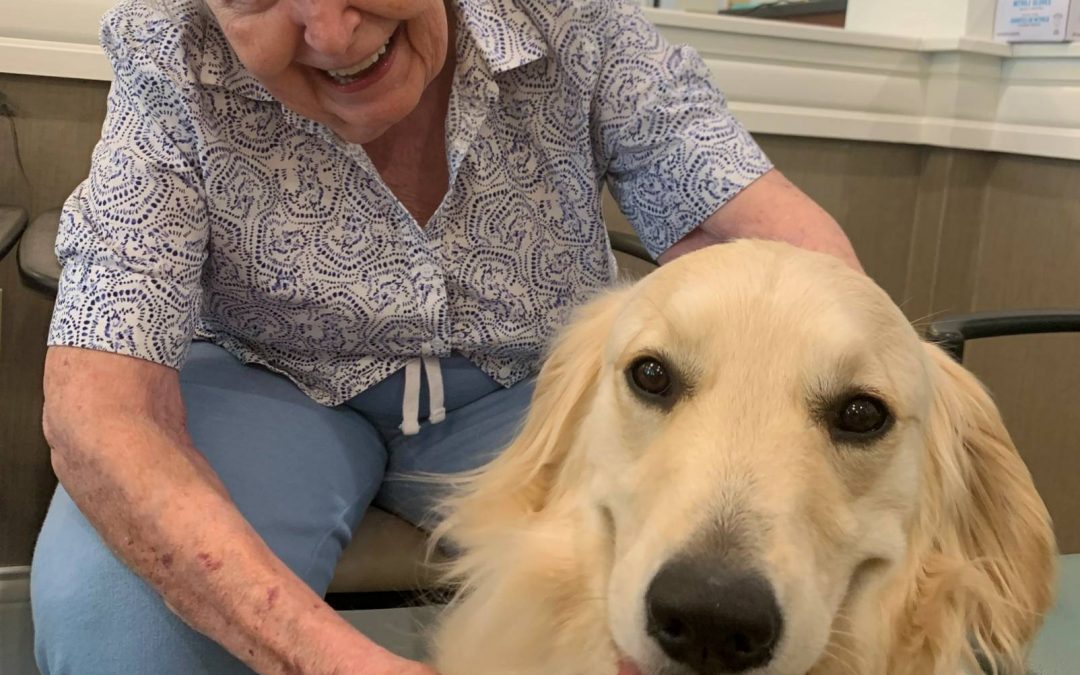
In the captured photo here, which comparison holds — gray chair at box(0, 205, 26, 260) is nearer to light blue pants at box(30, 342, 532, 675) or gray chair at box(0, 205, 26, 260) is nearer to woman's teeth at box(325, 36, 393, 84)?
light blue pants at box(30, 342, 532, 675)

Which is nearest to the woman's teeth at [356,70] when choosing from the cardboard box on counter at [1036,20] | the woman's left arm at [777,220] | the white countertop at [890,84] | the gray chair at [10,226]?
the woman's left arm at [777,220]

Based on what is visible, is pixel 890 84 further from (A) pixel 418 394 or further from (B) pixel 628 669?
(B) pixel 628 669

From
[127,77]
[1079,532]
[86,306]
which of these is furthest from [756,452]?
[1079,532]

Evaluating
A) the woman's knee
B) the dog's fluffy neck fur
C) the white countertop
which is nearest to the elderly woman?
the woman's knee

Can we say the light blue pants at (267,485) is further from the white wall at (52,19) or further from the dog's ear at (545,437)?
the white wall at (52,19)

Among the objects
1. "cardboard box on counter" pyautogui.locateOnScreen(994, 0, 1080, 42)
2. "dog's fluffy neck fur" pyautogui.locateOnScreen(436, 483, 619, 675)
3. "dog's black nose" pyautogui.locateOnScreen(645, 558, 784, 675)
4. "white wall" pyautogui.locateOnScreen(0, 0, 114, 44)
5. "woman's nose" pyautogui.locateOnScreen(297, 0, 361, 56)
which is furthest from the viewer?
"cardboard box on counter" pyautogui.locateOnScreen(994, 0, 1080, 42)

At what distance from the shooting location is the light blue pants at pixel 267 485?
1060mm

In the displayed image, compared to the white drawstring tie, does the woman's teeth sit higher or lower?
higher

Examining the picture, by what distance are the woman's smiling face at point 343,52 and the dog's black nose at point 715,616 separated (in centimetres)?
68

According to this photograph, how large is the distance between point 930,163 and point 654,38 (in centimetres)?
136

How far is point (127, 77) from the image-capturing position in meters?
1.20

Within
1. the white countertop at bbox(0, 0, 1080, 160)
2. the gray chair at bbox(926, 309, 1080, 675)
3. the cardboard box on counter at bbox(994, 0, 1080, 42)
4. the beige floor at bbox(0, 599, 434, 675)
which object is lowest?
the beige floor at bbox(0, 599, 434, 675)

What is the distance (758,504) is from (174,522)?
585mm

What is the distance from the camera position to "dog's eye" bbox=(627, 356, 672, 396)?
97 cm
